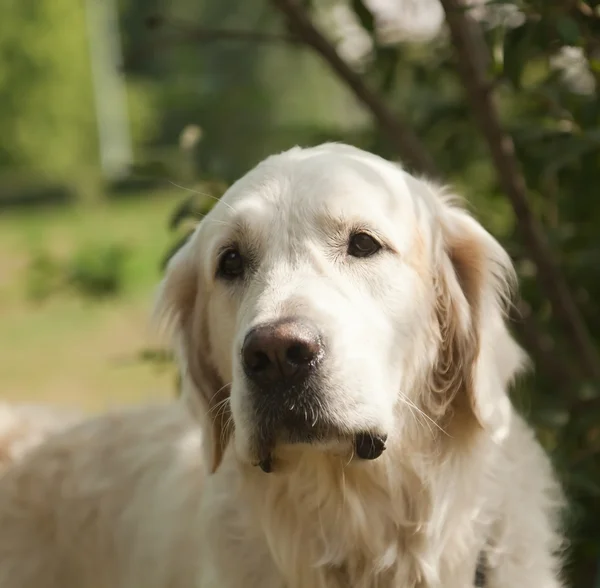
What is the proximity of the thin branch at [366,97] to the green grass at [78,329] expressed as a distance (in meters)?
1.23

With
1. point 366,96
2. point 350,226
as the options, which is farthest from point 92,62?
point 350,226

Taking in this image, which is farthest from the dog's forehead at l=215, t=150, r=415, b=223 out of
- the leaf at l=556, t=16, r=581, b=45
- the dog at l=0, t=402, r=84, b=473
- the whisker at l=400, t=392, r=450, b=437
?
the dog at l=0, t=402, r=84, b=473

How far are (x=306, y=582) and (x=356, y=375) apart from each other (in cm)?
71

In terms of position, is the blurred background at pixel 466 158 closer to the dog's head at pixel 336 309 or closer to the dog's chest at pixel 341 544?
the dog's head at pixel 336 309

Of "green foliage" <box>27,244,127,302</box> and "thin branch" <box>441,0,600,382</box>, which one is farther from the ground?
"thin branch" <box>441,0,600,382</box>

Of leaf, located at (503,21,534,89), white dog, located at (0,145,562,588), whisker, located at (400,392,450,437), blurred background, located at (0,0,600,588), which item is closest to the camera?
white dog, located at (0,145,562,588)

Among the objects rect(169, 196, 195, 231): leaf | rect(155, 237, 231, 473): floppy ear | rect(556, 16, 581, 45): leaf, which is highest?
rect(556, 16, 581, 45): leaf

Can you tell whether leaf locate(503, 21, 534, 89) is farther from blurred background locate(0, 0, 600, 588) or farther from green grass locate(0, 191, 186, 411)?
green grass locate(0, 191, 186, 411)

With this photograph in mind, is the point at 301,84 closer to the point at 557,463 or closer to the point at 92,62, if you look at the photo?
the point at 92,62

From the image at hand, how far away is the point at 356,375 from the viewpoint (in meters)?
2.08

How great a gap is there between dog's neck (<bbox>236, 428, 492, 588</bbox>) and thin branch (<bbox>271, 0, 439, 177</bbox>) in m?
1.38

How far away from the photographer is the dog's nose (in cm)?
197

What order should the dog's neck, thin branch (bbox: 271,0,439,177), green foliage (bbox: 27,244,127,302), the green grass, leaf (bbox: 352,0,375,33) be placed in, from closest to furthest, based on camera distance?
the dog's neck, leaf (bbox: 352,0,375,33), thin branch (bbox: 271,0,439,177), green foliage (bbox: 27,244,127,302), the green grass

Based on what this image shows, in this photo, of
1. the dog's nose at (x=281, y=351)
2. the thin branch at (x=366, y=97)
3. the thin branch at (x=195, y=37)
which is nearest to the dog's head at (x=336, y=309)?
the dog's nose at (x=281, y=351)
